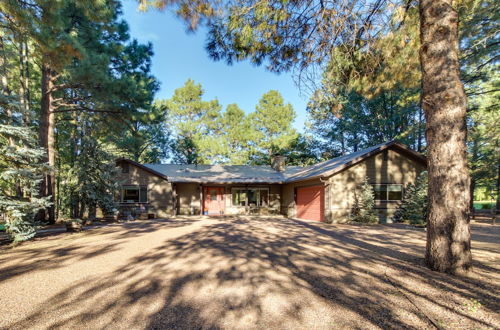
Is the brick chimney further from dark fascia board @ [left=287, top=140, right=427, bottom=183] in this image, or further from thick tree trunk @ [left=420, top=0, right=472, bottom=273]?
thick tree trunk @ [left=420, top=0, right=472, bottom=273]

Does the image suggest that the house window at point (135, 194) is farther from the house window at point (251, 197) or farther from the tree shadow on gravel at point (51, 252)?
the tree shadow on gravel at point (51, 252)

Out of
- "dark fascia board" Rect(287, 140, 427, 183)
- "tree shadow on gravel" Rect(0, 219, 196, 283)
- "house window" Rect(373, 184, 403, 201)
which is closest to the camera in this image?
"tree shadow on gravel" Rect(0, 219, 196, 283)

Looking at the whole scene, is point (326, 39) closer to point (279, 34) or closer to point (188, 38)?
point (279, 34)

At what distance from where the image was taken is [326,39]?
5.73 meters

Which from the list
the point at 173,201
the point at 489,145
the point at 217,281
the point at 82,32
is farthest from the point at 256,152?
the point at 217,281

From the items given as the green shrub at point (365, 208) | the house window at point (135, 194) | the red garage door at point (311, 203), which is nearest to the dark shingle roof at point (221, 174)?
the house window at point (135, 194)

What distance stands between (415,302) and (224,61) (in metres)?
5.90

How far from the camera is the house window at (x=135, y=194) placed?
15664mm

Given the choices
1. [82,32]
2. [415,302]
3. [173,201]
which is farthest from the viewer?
[173,201]

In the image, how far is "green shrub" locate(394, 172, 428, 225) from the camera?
37.7 ft

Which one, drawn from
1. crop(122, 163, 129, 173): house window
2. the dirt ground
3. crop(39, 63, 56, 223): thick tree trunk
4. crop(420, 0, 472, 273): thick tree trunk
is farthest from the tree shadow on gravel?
crop(122, 163, 129, 173): house window

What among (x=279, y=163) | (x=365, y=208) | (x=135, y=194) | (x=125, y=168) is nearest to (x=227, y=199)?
(x=279, y=163)

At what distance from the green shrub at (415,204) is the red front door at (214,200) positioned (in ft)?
36.6

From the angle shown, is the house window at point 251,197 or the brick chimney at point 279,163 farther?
the brick chimney at point 279,163
